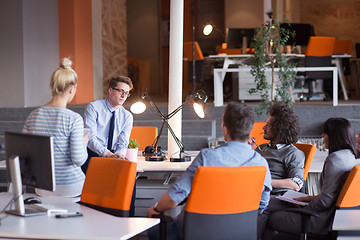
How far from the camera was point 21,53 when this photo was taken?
843 cm

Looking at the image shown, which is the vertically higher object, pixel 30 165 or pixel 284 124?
pixel 284 124

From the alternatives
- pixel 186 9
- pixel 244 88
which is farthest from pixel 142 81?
pixel 244 88

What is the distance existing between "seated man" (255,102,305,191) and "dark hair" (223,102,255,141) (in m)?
1.01

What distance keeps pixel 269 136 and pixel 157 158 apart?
1.00 metres

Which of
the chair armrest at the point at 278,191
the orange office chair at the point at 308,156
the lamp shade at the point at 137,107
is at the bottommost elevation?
the chair armrest at the point at 278,191

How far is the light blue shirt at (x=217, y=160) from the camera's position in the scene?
9.38 feet

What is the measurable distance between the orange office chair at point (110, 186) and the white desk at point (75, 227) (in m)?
0.22

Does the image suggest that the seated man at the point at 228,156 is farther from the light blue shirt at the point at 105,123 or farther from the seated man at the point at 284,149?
the light blue shirt at the point at 105,123

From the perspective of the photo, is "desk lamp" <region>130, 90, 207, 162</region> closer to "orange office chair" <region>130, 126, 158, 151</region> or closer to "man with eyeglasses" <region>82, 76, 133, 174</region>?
"man with eyeglasses" <region>82, 76, 133, 174</region>

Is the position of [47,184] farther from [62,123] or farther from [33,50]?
[33,50]

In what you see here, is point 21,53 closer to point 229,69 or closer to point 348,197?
point 229,69

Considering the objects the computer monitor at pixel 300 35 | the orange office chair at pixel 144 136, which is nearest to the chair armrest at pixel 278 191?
the orange office chair at pixel 144 136

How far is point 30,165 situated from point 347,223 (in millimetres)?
1730

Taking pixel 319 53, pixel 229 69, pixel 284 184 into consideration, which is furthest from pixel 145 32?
pixel 284 184
